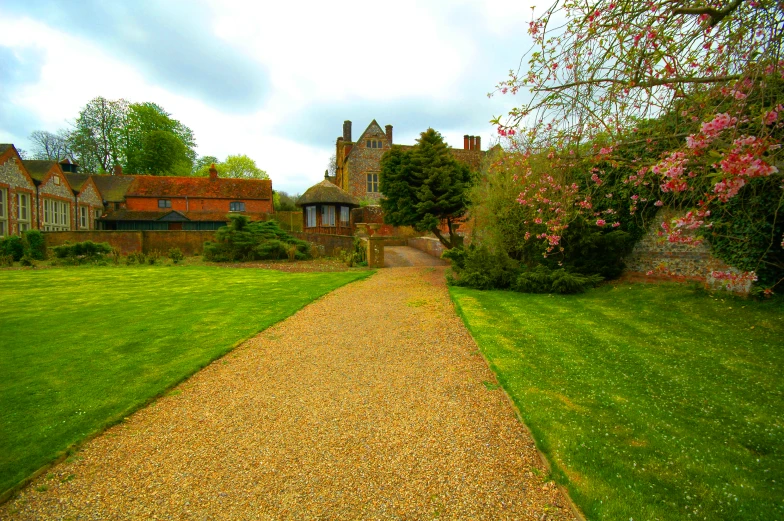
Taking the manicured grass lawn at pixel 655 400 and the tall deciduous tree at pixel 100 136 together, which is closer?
the manicured grass lawn at pixel 655 400

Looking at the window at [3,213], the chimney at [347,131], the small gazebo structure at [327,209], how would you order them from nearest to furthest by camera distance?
the window at [3,213]
the small gazebo structure at [327,209]
the chimney at [347,131]

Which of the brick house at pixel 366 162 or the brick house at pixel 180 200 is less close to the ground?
the brick house at pixel 366 162

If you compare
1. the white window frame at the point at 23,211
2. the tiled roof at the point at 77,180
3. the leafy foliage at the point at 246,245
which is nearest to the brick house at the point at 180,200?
the tiled roof at the point at 77,180

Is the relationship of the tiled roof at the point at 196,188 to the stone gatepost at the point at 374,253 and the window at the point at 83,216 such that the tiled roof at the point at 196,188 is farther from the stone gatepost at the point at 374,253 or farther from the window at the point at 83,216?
the stone gatepost at the point at 374,253

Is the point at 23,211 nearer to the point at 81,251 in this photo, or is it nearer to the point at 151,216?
the point at 151,216

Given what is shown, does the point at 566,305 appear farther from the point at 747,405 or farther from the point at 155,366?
the point at 155,366

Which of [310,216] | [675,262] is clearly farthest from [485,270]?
[310,216]

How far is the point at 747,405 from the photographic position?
16.0ft

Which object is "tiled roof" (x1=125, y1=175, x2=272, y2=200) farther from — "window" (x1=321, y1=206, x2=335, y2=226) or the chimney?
"window" (x1=321, y1=206, x2=335, y2=226)

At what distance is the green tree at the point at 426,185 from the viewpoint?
57.3ft

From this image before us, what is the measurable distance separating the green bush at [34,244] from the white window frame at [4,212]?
4487 mm

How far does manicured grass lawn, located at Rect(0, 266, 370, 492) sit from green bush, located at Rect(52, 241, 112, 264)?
A: 646 cm

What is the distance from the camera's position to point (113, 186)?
133 feet

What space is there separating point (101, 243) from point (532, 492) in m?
26.1
